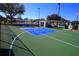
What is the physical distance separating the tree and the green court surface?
1.00 metres

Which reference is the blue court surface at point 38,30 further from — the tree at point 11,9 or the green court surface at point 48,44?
the tree at point 11,9

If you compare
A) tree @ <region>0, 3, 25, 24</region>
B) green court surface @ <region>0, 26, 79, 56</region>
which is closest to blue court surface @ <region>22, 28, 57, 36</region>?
green court surface @ <region>0, 26, 79, 56</region>

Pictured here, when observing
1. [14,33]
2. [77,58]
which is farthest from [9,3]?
[77,58]

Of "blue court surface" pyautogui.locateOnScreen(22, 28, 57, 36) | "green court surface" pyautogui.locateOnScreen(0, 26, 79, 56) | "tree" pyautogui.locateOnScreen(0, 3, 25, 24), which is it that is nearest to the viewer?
"green court surface" pyautogui.locateOnScreen(0, 26, 79, 56)

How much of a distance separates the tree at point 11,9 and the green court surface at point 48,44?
998 mm

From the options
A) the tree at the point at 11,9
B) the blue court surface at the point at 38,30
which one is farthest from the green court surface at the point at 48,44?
the tree at the point at 11,9

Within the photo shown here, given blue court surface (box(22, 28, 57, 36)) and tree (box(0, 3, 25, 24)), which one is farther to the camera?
blue court surface (box(22, 28, 57, 36))

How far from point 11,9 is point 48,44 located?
2410mm

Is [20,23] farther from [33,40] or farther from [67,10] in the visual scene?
[67,10]

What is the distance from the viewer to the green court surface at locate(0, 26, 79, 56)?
406 inches

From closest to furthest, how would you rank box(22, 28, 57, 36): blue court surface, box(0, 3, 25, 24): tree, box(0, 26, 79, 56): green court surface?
box(0, 26, 79, 56): green court surface
box(0, 3, 25, 24): tree
box(22, 28, 57, 36): blue court surface

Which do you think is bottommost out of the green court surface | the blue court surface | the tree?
the green court surface

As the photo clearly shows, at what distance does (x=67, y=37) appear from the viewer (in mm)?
12891

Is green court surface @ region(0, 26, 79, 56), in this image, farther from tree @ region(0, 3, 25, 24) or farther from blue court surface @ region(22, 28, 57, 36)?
tree @ region(0, 3, 25, 24)
